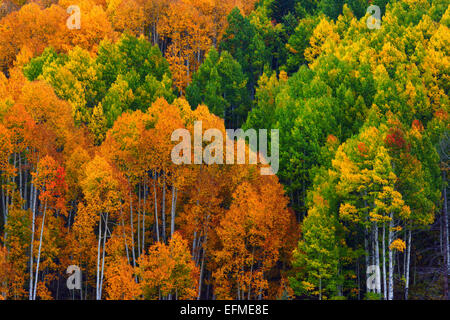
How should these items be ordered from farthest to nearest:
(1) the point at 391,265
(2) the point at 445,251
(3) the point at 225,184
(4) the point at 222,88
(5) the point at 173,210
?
(4) the point at 222,88, (3) the point at 225,184, (5) the point at 173,210, (2) the point at 445,251, (1) the point at 391,265

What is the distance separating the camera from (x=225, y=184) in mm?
62562

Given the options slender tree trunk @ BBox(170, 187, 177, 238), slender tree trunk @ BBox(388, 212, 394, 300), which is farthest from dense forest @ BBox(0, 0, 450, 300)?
slender tree trunk @ BBox(170, 187, 177, 238)

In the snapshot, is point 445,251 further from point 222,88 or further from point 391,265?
point 222,88

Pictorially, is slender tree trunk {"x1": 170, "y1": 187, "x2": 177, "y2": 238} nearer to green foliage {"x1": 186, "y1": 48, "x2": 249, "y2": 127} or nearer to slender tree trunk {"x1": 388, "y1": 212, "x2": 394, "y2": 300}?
slender tree trunk {"x1": 388, "y1": 212, "x2": 394, "y2": 300}

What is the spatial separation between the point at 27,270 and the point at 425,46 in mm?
53870

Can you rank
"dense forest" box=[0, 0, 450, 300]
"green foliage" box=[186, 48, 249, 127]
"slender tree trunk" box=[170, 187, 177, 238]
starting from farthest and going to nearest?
"green foliage" box=[186, 48, 249, 127], "slender tree trunk" box=[170, 187, 177, 238], "dense forest" box=[0, 0, 450, 300]

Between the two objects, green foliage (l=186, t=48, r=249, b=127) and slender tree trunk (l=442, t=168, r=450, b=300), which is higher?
green foliage (l=186, t=48, r=249, b=127)

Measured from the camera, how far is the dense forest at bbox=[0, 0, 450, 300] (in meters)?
54.8

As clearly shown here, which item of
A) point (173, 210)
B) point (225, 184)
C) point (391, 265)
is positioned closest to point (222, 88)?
point (225, 184)

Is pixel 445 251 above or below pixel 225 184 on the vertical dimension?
below

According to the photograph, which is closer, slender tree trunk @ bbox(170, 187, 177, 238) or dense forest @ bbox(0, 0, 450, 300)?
dense forest @ bbox(0, 0, 450, 300)

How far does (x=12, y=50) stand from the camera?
94.6m
